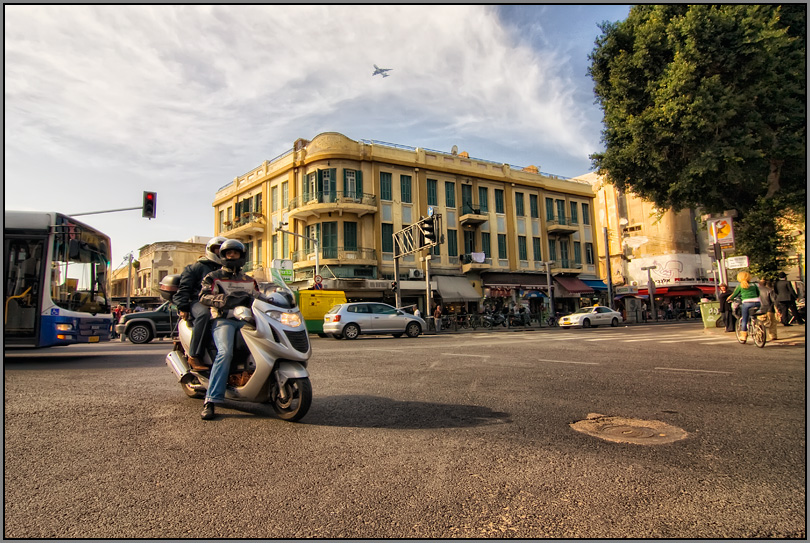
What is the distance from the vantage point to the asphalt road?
2.08 m

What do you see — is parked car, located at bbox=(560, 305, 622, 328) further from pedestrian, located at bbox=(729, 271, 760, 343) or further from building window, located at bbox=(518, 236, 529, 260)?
pedestrian, located at bbox=(729, 271, 760, 343)

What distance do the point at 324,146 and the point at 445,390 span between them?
28.3 m

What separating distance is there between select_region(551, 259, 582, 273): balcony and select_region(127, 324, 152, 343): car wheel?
29930 millimetres

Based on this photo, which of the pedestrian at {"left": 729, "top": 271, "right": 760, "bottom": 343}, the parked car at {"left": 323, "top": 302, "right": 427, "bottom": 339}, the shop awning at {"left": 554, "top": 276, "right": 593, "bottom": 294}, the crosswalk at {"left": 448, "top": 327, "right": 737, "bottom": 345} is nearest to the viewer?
the pedestrian at {"left": 729, "top": 271, "right": 760, "bottom": 343}

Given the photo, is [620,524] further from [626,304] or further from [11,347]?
[626,304]

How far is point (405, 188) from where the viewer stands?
3328 centimetres

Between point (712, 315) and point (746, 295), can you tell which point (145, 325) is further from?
point (712, 315)

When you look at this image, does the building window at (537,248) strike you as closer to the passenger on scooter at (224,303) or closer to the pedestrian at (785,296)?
the pedestrian at (785,296)

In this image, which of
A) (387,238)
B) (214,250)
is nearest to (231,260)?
(214,250)

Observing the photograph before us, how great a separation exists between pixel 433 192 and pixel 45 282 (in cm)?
2742

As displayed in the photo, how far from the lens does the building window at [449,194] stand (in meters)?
34.6

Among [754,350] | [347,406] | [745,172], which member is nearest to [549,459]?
[347,406]

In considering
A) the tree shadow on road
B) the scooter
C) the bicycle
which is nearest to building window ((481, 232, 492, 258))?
the bicycle

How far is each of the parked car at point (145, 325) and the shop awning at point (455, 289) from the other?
18179 millimetres
